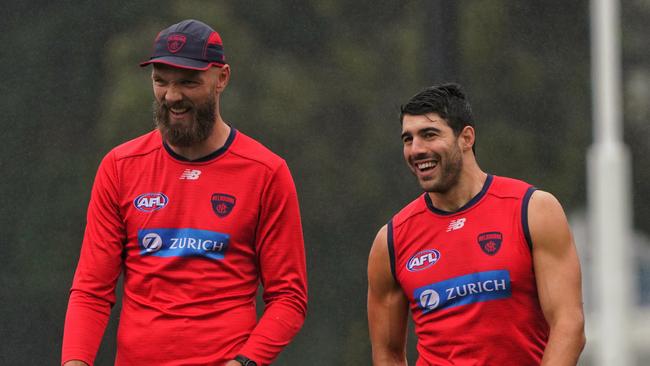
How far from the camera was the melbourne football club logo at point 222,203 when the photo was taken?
169 inches

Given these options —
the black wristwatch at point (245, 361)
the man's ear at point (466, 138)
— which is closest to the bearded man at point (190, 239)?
the black wristwatch at point (245, 361)

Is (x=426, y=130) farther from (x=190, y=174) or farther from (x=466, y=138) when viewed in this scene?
(x=190, y=174)

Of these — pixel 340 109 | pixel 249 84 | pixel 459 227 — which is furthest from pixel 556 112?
pixel 459 227

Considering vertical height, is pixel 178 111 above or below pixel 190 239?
above

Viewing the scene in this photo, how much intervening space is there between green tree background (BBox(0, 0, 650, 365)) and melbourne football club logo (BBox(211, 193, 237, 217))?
201 centimetres

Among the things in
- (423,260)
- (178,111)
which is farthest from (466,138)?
(178,111)

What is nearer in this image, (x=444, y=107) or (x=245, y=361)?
(x=245, y=361)

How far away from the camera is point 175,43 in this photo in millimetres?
4227

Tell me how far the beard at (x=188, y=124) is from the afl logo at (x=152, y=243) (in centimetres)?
32

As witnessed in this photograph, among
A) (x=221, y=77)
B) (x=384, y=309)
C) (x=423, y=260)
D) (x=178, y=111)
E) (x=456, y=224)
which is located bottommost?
(x=384, y=309)

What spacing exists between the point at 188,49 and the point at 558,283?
1.44m

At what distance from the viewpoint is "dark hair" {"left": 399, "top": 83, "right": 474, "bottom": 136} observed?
441 centimetres

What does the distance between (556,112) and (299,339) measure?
5.56ft

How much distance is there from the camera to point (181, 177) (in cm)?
A: 436
